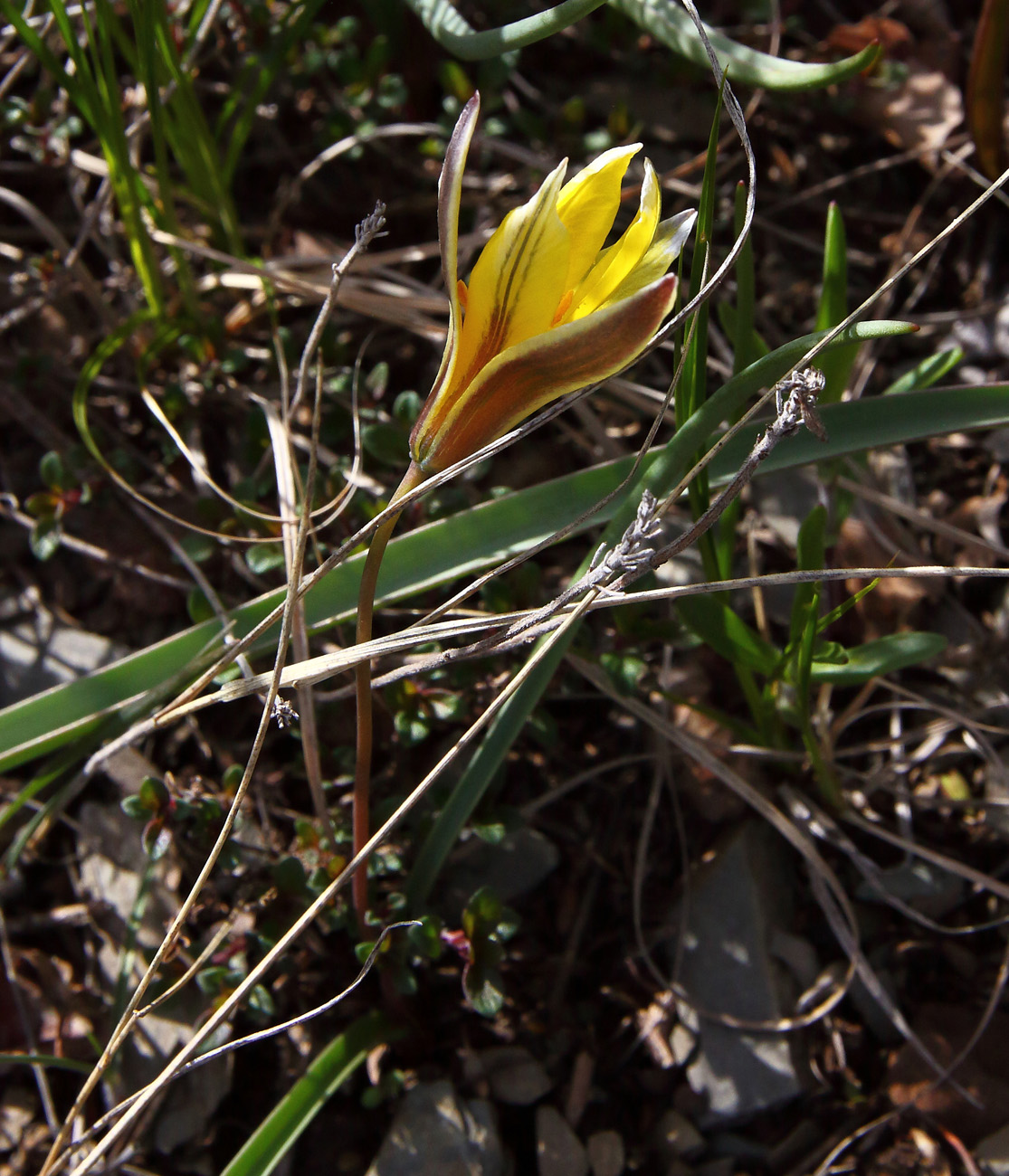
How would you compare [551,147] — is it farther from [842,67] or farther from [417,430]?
[417,430]

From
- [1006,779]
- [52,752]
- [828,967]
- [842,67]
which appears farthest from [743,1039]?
[842,67]

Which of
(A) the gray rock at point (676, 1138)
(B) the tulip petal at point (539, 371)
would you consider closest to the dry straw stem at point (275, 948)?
(B) the tulip petal at point (539, 371)

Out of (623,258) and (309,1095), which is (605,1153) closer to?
A: (309,1095)

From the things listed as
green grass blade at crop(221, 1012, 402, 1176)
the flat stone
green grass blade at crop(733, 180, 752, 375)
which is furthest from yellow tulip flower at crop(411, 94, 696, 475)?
the flat stone

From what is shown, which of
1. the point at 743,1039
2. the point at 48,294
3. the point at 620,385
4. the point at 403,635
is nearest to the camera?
the point at 403,635

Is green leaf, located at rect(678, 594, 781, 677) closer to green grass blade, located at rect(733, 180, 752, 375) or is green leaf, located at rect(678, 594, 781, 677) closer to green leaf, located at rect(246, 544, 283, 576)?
green grass blade, located at rect(733, 180, 752, 375)

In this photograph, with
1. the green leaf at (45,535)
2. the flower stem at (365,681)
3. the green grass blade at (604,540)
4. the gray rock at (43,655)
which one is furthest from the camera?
the gray rock at (43,655)

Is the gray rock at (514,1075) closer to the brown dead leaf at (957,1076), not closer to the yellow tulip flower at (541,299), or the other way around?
the brown dead leaf at (957,1076)
